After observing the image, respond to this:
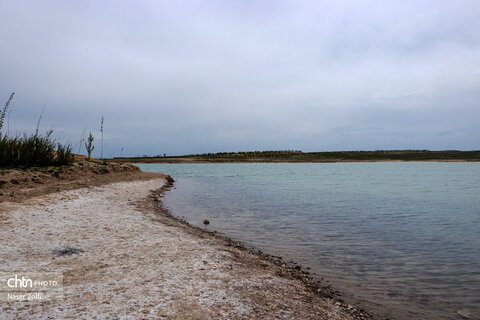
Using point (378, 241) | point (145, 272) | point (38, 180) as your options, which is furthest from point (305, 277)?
point (38, 180)

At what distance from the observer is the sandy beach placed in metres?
3.65

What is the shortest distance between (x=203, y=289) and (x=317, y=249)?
13.6 feet

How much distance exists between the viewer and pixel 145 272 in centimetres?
488

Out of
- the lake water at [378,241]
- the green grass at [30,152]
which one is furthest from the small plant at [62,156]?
the lake water at [378,241]

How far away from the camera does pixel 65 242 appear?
6332 mm

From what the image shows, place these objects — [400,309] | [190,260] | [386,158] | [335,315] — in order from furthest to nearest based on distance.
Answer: [386,158]
[190,260]
[400,309]
[335,315]

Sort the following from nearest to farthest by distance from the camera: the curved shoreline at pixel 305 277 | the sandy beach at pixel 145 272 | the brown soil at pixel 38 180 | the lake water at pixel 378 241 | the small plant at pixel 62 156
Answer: the sandy beach at pixel 145 272
the curved shoreline at pixel 305 277
the lake water at pixel 378 241
the brown soil at pixel 38 180
the small plant at pixel 62 156

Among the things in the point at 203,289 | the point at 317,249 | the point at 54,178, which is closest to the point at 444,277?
the point at 317,249

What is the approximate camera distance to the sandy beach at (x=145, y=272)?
3.65 metres

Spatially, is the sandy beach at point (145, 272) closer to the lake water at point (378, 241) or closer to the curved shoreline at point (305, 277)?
the curved shoreline at point (305, 277)

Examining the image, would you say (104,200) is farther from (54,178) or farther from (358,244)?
(358,244)

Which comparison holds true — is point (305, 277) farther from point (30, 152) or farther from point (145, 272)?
point (30, 152)

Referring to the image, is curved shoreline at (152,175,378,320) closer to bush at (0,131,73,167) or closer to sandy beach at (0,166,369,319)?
sandy beach at (0,166,369,319)

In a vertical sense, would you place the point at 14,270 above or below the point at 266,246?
above
